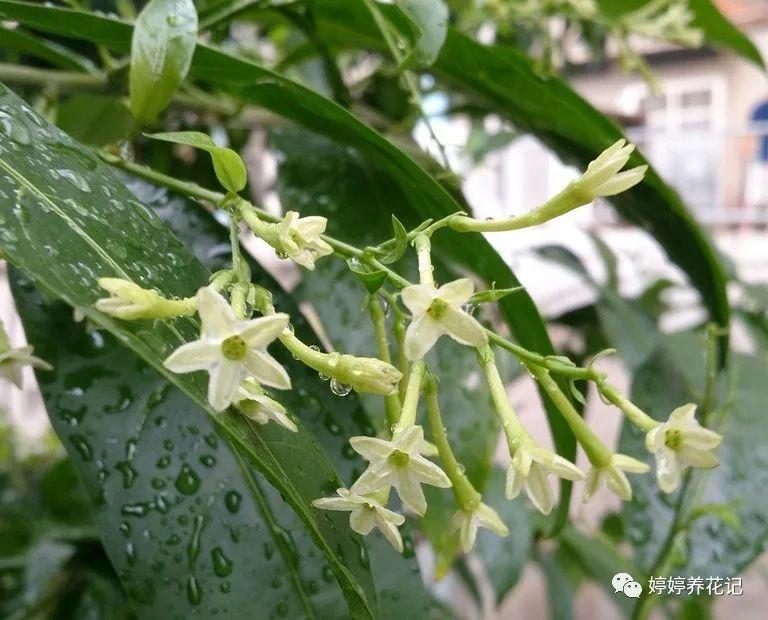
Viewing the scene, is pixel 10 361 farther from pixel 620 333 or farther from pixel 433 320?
pixel 620 333

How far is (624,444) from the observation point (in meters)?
0.48

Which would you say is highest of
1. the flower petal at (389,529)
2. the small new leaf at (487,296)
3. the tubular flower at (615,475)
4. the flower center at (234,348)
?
the flower center at (234,348)

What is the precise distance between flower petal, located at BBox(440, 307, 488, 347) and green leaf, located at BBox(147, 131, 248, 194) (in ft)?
0.31

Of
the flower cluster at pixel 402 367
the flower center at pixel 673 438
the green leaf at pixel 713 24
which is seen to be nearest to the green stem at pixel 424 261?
the flower cluster at pixel 402 367

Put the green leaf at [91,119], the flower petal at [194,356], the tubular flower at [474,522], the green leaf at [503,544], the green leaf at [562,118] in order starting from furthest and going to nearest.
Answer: the green leaf at [503,544] → the green leaf at [91,119] → the green leaf at [562,118] → the tubular flower at [474,522] → the flower petal at [194,356]

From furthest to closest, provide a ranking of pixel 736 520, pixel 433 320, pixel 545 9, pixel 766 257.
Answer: pixel 766 257 → pixel 545 9 → pixel 736 520 → pixel 433 320

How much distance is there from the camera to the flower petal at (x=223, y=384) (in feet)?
0.65

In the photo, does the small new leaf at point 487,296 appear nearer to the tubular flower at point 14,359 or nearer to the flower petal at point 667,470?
the flower petal at point 667,470

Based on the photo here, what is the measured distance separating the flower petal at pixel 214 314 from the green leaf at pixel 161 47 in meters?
0.14

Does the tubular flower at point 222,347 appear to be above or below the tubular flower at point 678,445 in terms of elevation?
above

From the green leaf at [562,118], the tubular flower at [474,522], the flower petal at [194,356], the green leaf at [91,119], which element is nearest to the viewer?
the flower petal at [194,356]

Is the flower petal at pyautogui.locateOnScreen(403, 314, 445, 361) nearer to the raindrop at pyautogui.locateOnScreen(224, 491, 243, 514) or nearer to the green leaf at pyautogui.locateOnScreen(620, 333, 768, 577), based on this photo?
the raindrop at pyautogui.locateOnScreen(224, 491, 243, 514)

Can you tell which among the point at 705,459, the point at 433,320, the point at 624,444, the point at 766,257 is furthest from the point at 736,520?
the point at 766,257

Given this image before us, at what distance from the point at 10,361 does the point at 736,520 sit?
16.9 inches
